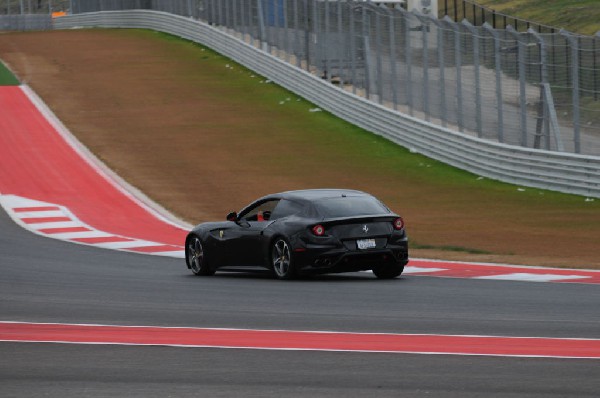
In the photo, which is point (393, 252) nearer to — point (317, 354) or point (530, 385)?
point (317, 354)

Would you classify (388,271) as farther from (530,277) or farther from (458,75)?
(458,75)

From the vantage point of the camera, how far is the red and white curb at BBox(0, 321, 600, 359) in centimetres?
1086

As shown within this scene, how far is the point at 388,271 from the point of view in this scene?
17.8 metres

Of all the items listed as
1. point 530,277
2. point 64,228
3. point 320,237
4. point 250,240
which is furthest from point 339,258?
point 64,228

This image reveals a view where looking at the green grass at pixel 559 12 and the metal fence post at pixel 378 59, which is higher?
the metal fence post at pixel 378 59

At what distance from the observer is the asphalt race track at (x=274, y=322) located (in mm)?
9352

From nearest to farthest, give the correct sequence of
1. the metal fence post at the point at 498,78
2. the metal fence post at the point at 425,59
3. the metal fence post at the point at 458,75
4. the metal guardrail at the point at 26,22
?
the metal fence post at the point at 498,78
the metal fence post at the point at 458,75
the metal fence post at the point at 425,59
the metal guardrail at the point at 26,22

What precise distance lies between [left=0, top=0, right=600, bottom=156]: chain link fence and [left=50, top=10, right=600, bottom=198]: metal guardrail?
1.01 ft

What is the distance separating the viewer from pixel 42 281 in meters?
17.7

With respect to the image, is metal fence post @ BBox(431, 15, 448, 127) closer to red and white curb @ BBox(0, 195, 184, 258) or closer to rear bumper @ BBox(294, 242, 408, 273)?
red and white curb @ BBox(0, 195, 184, 258)

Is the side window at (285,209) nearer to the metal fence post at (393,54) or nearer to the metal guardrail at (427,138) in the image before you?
the metal guardrail at (427,138)

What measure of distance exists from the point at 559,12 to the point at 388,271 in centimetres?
6418

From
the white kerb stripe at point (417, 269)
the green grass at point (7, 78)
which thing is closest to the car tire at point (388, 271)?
the white kerb stripe at point (417, 269)

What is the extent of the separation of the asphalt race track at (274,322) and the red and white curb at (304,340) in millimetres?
257
